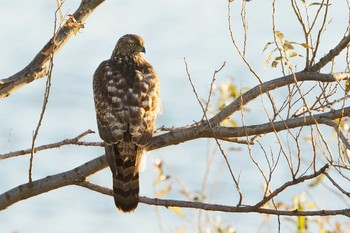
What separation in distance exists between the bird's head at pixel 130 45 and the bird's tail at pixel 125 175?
2858 millimetres

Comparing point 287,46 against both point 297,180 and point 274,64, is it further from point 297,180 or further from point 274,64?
point 297,180

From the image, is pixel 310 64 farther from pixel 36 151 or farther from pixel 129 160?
pixel 36 151

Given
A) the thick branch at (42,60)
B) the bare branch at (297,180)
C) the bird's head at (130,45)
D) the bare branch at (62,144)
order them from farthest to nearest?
the bird's head at (130,45) → the thick branch at (42,60) → the bare branch at (62,144) → the bare branch at (297,180)

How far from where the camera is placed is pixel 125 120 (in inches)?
351

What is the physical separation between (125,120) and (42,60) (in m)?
1.59

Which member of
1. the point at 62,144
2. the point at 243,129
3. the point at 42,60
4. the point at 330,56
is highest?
the point at 42,60

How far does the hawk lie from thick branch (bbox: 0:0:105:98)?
2.13 ft

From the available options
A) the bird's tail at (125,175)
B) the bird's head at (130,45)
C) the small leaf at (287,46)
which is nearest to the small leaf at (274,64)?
the small leaf at (287,46)

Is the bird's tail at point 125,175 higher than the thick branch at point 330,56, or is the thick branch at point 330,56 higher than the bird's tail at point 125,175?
the thick branch at point 330,56

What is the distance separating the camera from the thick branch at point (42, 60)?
9.70 metres

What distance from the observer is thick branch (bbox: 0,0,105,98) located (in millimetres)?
9695

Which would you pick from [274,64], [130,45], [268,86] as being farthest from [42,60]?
[274,64]

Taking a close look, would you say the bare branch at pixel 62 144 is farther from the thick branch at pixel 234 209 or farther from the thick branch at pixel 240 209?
the thick branch at pixel 240 209

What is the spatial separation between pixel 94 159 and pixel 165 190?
180 centimetres
